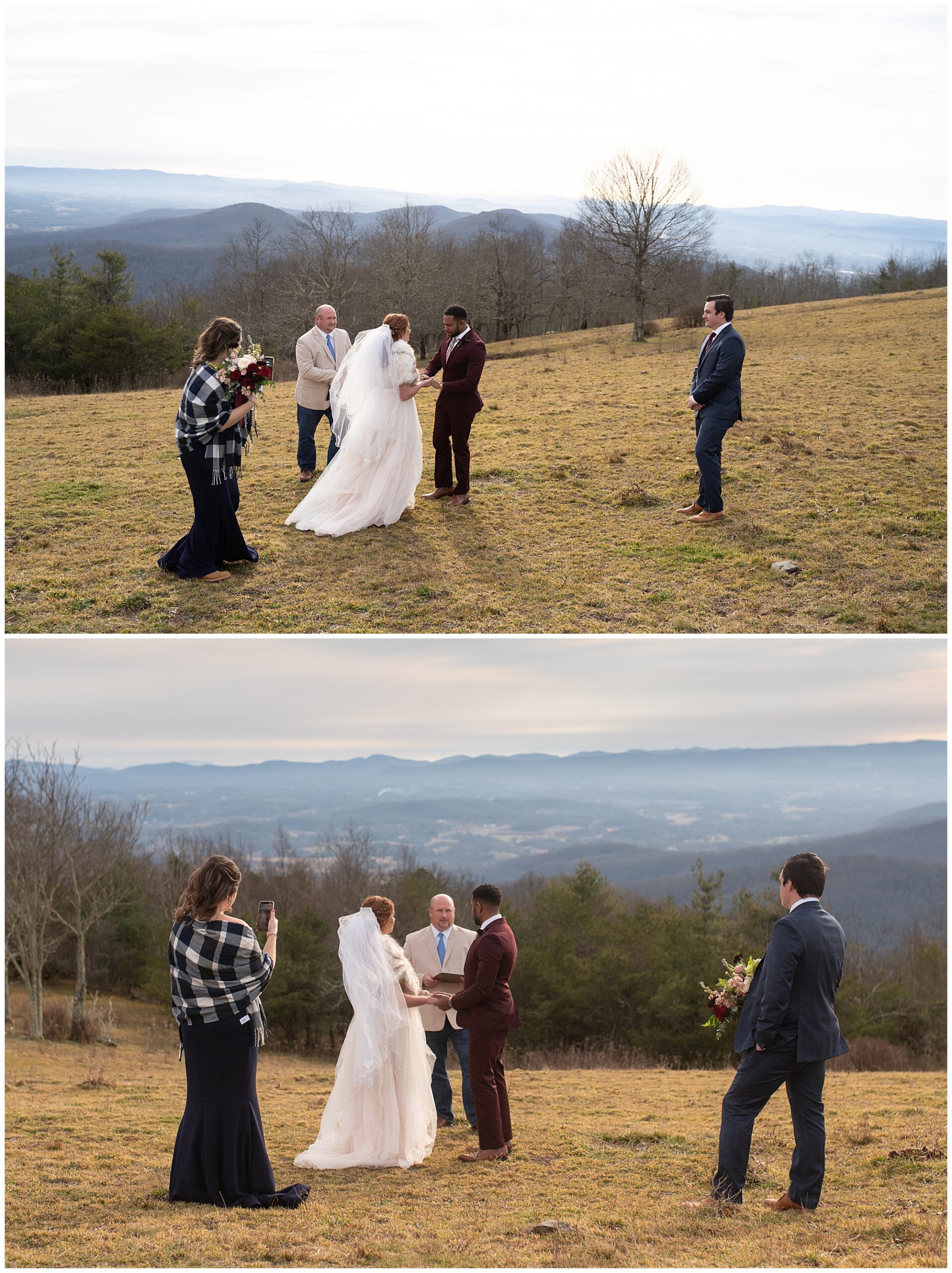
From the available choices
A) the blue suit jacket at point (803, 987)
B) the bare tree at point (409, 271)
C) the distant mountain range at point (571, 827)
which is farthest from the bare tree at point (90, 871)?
the bare tree at point (409, 271)

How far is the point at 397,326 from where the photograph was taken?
412 inches

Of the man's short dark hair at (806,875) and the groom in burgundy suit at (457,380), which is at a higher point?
the groom in burgundy suit at (457,380)

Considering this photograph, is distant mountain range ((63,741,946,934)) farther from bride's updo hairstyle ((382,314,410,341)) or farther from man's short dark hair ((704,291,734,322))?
bride's updo hairstyle ((382,314,410,341))

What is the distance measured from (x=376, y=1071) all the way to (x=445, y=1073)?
126 cm

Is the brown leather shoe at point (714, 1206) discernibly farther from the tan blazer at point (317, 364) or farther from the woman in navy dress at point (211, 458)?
the tan blazer at point (317, 364)

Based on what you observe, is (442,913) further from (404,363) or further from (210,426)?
→ (404,363)

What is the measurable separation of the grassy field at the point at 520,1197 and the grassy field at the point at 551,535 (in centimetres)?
417

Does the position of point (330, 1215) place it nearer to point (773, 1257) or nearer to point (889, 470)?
point (773, 1257)

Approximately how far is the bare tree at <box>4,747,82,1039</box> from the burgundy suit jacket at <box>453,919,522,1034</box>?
67.7 ft

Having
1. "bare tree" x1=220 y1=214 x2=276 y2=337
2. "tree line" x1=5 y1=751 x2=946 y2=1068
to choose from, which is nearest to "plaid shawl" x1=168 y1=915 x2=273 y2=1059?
"tree line" x1=5 y1=751 x2=946 y2=1068

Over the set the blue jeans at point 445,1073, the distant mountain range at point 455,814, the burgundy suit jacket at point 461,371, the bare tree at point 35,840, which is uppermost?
the burgundy suit jacket at point 461,371

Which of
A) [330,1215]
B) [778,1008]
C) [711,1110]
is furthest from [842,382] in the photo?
[330,1215]

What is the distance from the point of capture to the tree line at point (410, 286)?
4178 cm

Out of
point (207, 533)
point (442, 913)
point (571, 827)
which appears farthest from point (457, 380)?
point (571, 827)
